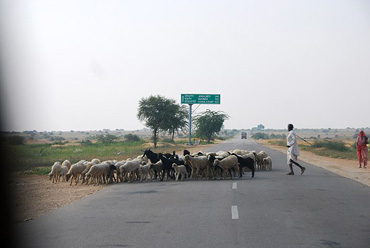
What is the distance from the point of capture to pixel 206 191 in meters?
13.0

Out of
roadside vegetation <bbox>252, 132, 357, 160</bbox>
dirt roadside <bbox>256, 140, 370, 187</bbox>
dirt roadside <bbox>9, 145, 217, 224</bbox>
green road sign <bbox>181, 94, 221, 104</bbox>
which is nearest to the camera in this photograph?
dirt roadside <bbox>9, 145, 217, 224</bbox>

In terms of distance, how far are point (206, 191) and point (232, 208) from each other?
311 cm

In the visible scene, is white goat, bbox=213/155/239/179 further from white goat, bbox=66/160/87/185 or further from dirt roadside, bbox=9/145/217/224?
white goat, bbox=66/160/87/185

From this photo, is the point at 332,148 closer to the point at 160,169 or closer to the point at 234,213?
the point at 160,169

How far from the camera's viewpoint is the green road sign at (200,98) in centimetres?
5725

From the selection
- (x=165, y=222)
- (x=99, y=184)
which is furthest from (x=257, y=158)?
(x=165, y=222)

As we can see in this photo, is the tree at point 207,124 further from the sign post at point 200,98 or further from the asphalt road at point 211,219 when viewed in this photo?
the asphalt road at point 211,219

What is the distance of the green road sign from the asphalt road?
143 feet

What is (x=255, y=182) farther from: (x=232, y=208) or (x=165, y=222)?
(x=165, y=222)

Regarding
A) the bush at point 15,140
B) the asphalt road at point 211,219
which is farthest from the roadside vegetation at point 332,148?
the bush at point 15,140

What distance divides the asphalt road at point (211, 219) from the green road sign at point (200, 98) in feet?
143

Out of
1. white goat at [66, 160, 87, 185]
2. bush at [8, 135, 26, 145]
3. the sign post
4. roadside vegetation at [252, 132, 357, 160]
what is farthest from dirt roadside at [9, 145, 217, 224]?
the sign post

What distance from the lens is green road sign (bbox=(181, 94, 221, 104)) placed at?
57.2 metres

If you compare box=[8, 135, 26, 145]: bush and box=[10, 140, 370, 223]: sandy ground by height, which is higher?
box=[8, 135, 26, 145]: bush
